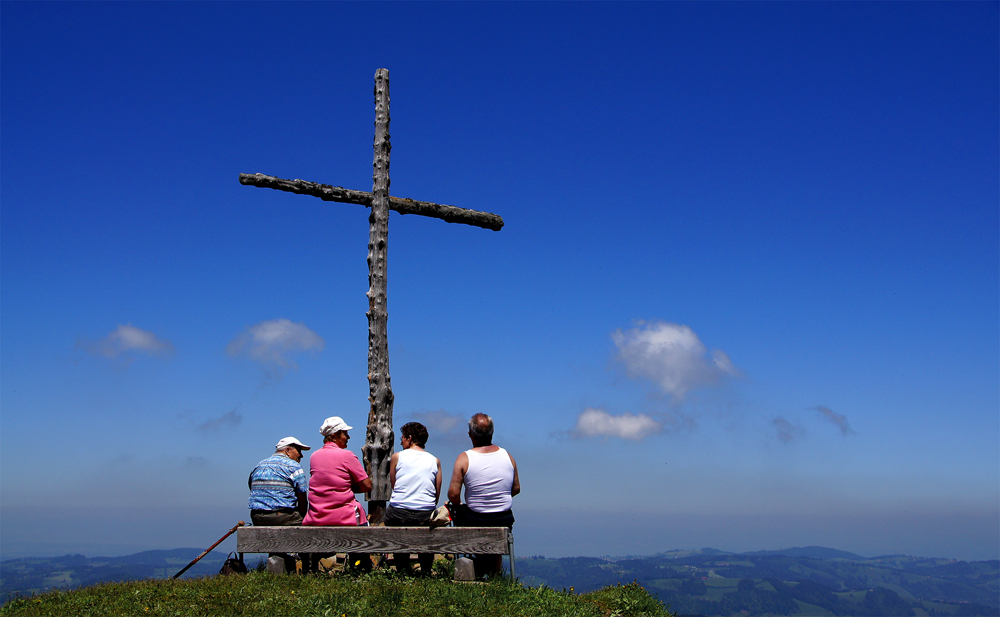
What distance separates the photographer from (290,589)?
23.4 ft

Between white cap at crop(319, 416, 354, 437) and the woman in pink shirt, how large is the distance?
15 cm

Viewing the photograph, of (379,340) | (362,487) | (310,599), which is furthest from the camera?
(379,340)

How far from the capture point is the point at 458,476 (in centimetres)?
815

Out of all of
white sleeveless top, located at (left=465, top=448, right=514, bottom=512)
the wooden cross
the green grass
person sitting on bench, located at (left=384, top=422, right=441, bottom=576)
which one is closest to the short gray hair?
white sleeveless top, located at (left=465, top=448, right=514, bottom=512)

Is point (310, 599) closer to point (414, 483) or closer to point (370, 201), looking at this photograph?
point (414, 483)

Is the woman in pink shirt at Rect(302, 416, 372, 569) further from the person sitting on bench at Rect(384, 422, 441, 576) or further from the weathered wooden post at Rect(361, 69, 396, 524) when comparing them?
the weathered wooden post at Rect(361, 69, 396, 524)

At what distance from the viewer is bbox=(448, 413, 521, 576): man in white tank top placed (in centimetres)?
814

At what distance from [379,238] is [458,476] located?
4.66m

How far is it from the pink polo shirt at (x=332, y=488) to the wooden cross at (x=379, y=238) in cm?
97

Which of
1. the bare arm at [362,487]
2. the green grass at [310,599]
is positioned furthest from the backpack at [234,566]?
the bare arm at [362,487]

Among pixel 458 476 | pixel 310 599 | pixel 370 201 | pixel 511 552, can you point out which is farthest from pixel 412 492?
pixel 370 201

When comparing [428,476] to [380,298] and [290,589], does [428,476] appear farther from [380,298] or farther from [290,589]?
[380,298]

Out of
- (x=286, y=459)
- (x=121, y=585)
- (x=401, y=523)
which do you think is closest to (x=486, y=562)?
(x=401, y=523)

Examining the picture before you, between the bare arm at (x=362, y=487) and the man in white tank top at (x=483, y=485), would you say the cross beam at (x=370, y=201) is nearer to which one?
the bare arm at (x=362, y=487)
